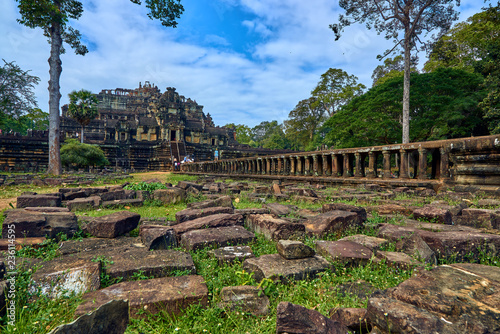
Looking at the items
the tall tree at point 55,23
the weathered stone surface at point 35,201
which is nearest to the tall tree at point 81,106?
the tall tree at point 55,23

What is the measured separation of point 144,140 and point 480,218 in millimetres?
49192

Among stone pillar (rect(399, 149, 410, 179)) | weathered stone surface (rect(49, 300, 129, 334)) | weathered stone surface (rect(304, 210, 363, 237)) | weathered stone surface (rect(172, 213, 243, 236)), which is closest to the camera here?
weathered stone surface (rect(49, 300, 129, 334))

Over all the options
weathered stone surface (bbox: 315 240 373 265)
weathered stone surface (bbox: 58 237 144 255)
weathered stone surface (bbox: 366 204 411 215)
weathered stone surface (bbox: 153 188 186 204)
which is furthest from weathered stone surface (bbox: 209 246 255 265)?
weathered stone surface (bbox: 153 188 186 204)

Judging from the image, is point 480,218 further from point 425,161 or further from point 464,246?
point 425,161

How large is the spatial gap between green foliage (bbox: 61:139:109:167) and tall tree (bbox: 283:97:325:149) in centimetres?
2958

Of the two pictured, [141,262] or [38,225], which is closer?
[141,262]

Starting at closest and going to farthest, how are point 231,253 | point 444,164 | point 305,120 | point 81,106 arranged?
point 231,253 → point 444,164 → point 81,106 → point 305,120

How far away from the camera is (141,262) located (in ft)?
7.16

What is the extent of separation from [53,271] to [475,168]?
780 cm

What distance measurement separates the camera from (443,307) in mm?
1311

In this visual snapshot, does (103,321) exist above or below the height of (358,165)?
below

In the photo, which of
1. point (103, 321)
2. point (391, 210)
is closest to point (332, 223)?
point (391, 210)

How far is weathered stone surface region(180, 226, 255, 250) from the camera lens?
267 cm

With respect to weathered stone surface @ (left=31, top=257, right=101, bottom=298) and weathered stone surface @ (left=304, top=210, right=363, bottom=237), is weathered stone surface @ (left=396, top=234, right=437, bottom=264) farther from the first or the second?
weathered stone surface @ (left=31, top=257, right=101, bottom=298)
